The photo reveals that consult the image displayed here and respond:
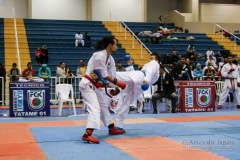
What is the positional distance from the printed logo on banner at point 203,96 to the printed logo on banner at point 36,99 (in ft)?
15.9

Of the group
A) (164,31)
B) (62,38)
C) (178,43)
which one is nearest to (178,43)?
(178,43)

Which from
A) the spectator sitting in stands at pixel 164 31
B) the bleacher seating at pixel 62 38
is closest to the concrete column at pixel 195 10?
the spectator sitting in stands at pixel 164 31

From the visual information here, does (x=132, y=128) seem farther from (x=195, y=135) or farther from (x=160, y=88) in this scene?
(x=160, y=88)

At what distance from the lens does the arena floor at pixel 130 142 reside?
17.8 ft

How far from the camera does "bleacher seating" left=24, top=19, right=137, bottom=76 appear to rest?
20016 mm

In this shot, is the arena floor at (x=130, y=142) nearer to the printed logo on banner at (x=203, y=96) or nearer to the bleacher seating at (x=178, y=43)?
the printed logo on banner at (x=203, y=96)

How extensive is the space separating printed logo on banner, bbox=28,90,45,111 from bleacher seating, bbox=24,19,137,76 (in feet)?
23.0

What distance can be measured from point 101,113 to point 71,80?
689 cm

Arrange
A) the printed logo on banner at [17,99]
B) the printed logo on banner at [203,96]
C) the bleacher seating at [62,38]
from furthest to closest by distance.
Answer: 1. the bleacher seating at [62,38]
2. the printed logo on banner at [203,96]
3. the printed logo on banner at [17,99]

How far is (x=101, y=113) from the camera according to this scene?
7230mm

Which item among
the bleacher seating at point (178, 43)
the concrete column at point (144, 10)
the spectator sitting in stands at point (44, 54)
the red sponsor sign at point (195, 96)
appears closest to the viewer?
the red sponsor sign at point (195, 96)

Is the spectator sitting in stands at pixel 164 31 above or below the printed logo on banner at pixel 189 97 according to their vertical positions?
above

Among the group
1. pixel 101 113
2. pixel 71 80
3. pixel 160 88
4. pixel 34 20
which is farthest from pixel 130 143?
pixel 34 20

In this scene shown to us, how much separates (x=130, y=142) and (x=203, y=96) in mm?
6456
